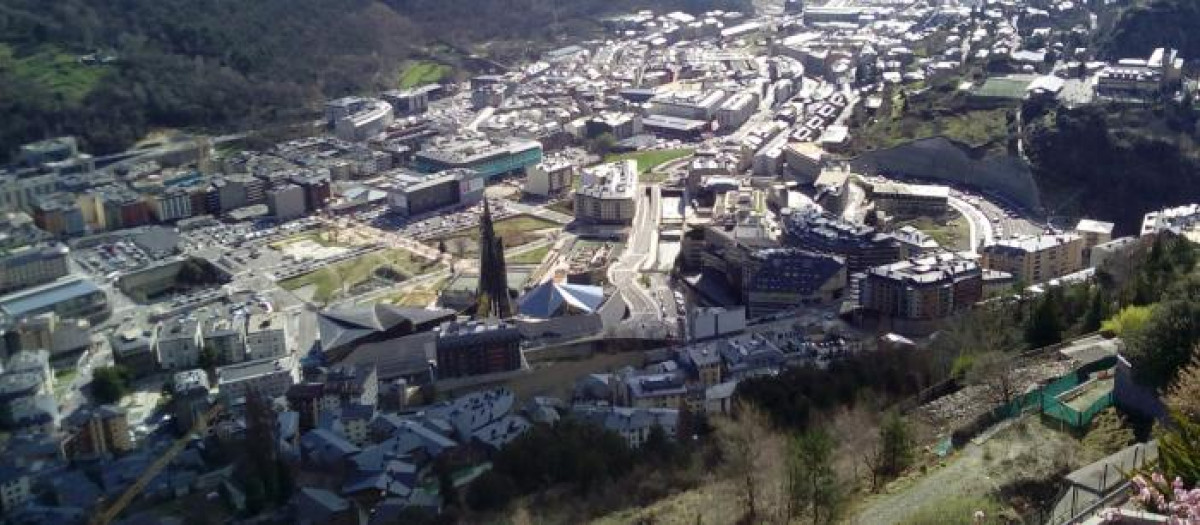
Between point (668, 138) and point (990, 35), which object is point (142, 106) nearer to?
point (668, 138)

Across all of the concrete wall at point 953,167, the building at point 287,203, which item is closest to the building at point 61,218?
the building at point 287,203

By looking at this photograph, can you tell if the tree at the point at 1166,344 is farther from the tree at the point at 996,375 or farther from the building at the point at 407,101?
the building at the point at 407,101

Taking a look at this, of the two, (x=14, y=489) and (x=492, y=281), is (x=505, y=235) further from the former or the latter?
(x=14, y=489)

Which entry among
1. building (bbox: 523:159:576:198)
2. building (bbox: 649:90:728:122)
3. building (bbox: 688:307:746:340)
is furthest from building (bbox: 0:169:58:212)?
building (bbox: 688:307:746:340)

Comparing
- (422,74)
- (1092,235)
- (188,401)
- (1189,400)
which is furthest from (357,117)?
(1189,400)

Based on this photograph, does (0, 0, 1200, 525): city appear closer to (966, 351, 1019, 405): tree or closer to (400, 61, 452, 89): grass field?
(966, 351, 1019, 405): tree

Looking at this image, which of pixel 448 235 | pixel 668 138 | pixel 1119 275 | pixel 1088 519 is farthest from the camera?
pixel 668 138

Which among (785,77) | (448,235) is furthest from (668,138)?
(448,235)
